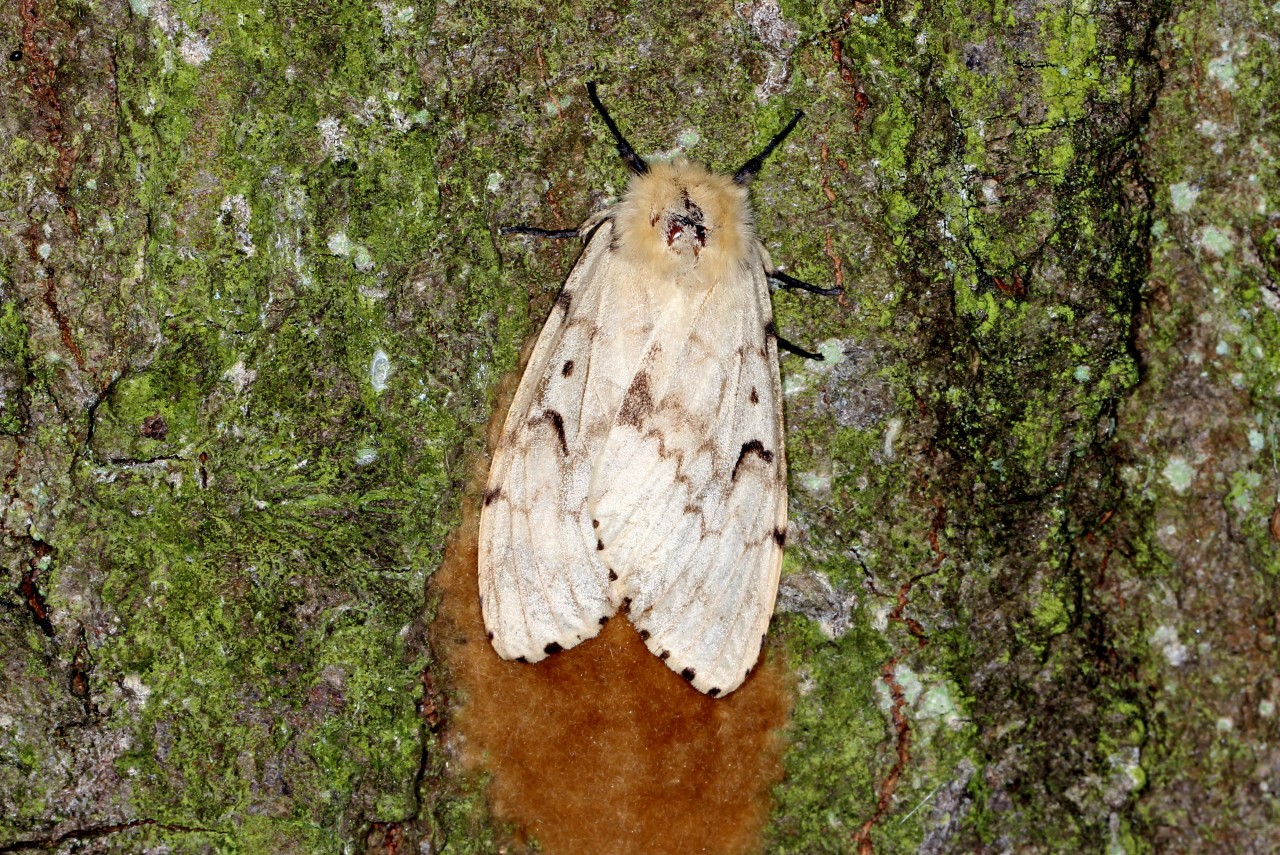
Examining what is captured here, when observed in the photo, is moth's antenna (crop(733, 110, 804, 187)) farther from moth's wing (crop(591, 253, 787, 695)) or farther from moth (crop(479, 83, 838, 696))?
moth's wing (crop(591, 253, 787, 695))

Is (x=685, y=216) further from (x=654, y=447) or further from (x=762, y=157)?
(x=654, y=447)

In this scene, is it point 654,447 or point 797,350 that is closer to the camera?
point 797,350

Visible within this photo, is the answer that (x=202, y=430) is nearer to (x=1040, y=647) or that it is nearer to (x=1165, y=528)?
(x=1040, y=647)

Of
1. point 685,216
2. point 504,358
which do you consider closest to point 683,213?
point 685,216

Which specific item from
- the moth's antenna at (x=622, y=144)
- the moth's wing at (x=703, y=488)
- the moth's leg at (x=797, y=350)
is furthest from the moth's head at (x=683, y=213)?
the moth's leg at (x=797, y=350)

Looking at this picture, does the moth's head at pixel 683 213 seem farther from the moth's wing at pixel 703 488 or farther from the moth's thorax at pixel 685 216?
the moth's wing at pixel 703 488

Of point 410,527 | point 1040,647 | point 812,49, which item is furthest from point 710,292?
point 1040,647
